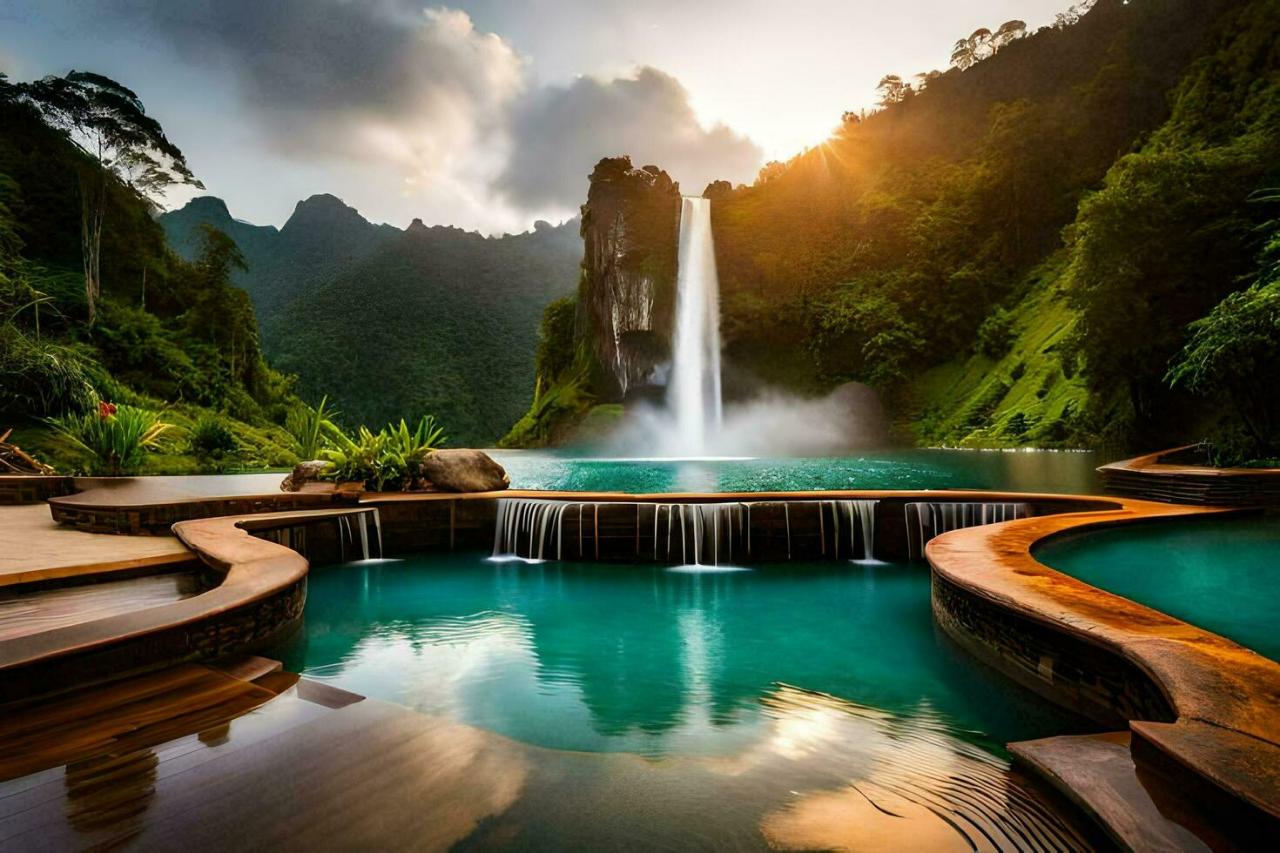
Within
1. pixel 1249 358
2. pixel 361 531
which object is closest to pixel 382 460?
pixel 361 531

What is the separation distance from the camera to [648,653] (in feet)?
15.3

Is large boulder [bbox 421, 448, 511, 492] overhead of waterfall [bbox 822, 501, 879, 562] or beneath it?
overhead

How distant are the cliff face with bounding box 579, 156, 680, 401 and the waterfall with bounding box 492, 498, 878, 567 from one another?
34.5 m

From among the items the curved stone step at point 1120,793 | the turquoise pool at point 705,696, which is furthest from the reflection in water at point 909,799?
the curved stone step at point 1120,793

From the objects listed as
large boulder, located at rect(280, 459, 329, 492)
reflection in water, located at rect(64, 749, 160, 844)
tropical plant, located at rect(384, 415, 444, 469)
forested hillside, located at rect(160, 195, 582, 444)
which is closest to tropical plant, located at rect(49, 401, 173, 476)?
large boulder, located at rect(280, 459, 329, 492)

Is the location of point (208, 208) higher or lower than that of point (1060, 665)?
higher

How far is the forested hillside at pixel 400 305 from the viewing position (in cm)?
6138

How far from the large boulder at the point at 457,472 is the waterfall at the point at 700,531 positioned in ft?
6.29

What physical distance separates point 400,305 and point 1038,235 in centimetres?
6345

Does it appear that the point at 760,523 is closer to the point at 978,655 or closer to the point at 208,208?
the point at 978,655

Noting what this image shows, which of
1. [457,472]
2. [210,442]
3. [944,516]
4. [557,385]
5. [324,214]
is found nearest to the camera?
[944,516]

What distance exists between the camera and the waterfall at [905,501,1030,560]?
7.62m

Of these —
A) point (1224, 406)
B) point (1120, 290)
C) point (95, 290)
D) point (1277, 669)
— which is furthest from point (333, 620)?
point (95, 290)

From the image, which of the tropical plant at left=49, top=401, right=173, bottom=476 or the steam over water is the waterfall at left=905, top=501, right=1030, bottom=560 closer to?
the tropical plant at left=49, top=401, right=173, bottom=476
